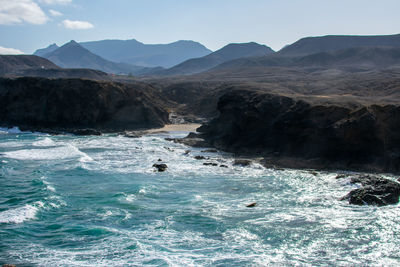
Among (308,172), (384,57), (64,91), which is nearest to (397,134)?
(308,172)

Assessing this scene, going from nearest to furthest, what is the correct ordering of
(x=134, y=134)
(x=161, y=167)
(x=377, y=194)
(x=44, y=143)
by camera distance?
(x=377, y=194) → (x=161, y=167) → (x=44, y=143) → (x=134, y=134)

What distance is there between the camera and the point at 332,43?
183000 millimetres

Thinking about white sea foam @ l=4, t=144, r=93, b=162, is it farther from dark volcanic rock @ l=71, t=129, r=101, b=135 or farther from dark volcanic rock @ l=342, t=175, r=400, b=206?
dark volcanic rock @ l=342, t=175, r=400, b=206

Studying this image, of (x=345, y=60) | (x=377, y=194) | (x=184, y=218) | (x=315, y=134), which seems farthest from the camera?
(x=345, y=60)

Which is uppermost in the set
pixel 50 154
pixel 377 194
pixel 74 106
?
pixel 74 106

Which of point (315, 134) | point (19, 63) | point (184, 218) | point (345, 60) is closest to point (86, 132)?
point (315, 134)

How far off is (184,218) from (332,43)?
182068 mm

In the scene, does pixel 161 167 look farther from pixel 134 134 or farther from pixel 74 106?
pixel 74 106

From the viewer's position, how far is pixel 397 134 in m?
27.0

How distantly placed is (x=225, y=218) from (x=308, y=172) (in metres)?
10.2

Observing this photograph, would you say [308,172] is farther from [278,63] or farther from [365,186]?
[278,63]

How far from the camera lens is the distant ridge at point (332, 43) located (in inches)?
6599

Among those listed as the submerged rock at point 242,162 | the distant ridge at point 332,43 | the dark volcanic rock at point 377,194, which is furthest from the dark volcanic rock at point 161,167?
the distant ridge at point 332,43

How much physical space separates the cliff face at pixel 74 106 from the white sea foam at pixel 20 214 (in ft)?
98.6
